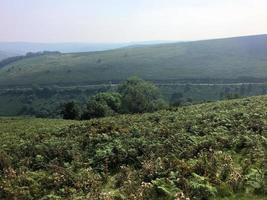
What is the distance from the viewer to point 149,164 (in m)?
16.6

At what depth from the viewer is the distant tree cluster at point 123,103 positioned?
301 feet

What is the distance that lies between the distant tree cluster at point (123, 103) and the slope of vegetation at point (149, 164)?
6562 cm

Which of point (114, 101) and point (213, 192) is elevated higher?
point (213, 192)

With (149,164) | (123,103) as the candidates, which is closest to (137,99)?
(123,103)

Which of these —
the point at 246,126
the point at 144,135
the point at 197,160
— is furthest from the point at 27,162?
the point at 246,126

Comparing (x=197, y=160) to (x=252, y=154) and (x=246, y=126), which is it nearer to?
(x=252, y=154)

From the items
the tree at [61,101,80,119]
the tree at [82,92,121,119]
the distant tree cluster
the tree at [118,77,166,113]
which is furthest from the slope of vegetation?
the tree at [118,77,166,113]

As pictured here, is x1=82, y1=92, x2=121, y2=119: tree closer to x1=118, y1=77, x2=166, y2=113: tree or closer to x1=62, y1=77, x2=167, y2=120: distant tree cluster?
x1=62, y1=77, x2=167, y2=120: distant tree cluster

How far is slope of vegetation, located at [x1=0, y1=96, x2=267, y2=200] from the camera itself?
1402 cm

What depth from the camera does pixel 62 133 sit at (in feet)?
101

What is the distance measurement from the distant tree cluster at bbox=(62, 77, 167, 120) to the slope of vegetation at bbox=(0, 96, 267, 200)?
2583 inches

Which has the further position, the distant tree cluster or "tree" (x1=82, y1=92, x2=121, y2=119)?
the distant tree cluster

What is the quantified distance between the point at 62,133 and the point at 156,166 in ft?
52.1

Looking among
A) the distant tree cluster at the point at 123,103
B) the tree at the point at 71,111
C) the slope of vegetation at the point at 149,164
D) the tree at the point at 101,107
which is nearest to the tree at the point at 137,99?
the distant tree cluster at the point at 123,103
